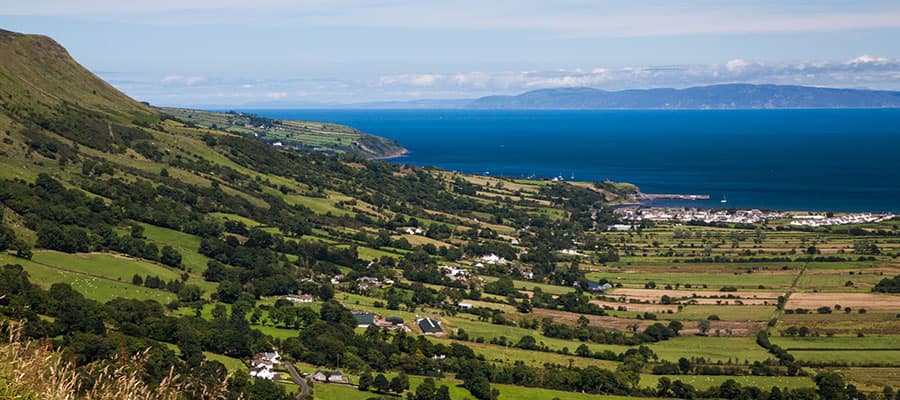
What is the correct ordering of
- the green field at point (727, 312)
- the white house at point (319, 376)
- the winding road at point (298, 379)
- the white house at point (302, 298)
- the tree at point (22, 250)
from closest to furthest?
the winding road at point (298, 379)
the white house at point (319, 376)
the tree at point (22, 250)
the green field at point (727, 312)
the white house at point (302, 298)

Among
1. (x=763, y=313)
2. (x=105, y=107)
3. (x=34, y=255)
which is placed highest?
(x=105, y=107)

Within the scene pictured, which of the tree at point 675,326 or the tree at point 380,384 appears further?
the tree at point 675,326

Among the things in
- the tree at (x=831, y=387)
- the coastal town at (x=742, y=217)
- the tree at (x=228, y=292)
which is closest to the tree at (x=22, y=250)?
the tree at (x=228, y=292)

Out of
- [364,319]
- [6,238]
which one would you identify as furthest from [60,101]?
[364,319]

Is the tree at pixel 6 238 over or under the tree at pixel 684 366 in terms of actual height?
over

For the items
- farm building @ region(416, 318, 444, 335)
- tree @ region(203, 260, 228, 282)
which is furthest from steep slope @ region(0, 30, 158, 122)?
farm building @ region(416, 318, 444, 335)

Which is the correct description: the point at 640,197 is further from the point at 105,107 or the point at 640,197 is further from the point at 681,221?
the point at 105,107

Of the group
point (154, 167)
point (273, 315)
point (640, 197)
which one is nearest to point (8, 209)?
point (273, 315)

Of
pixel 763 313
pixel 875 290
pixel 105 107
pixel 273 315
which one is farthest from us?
pixel 105 107

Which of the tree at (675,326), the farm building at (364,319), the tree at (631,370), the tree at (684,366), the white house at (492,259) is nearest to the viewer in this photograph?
the tree at (631,370)

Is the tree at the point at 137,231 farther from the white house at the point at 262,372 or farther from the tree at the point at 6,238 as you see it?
the white house at the point at 262,372

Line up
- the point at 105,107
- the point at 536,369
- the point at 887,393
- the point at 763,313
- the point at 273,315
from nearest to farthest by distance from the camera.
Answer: the point at 887,393 → the point at 536,369 → the point at 273,315 → the point at 763,313 → the point at 105,107
